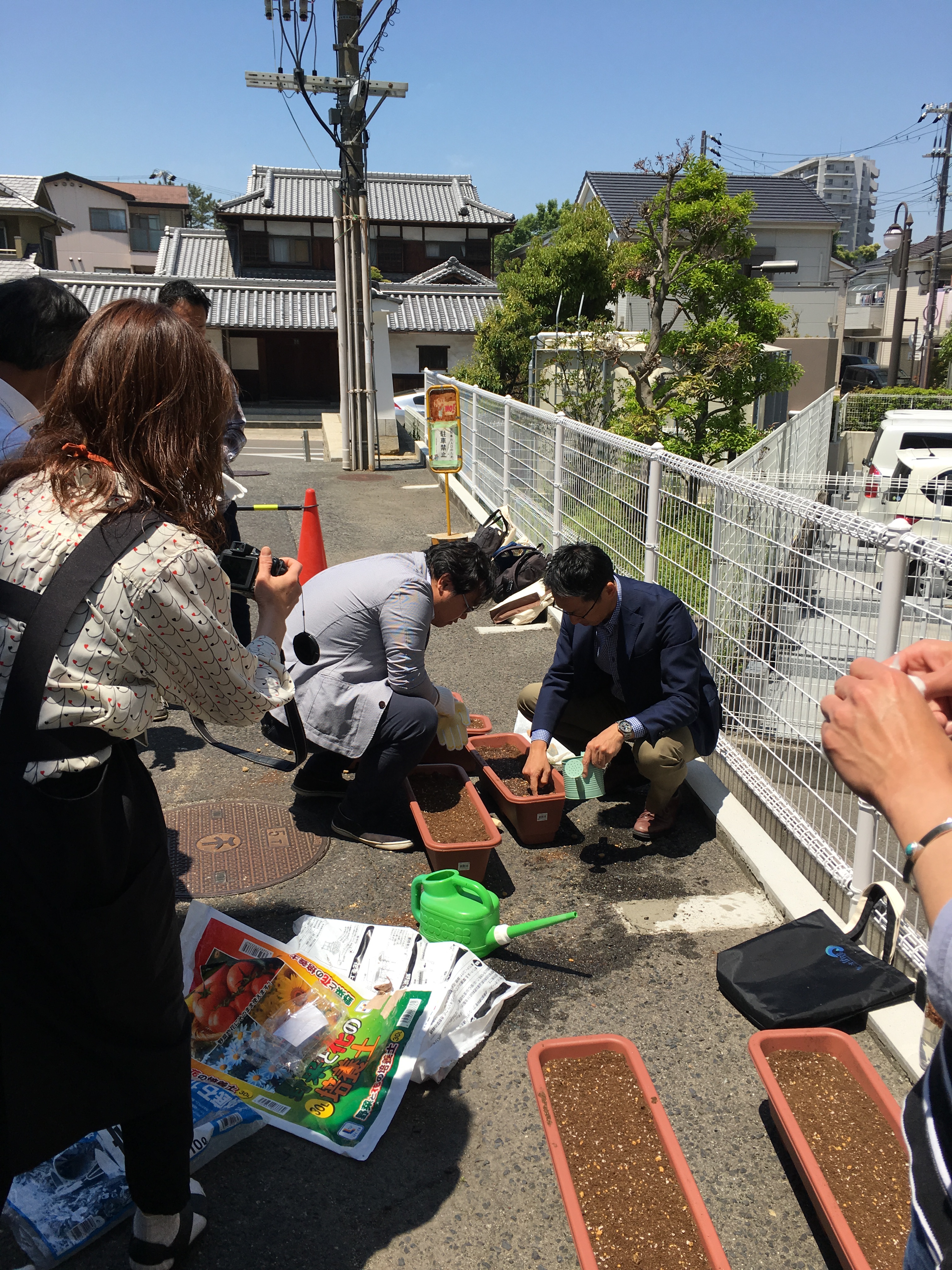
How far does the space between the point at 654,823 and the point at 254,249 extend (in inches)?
1266

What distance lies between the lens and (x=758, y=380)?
12.9 m

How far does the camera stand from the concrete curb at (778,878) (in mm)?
2428

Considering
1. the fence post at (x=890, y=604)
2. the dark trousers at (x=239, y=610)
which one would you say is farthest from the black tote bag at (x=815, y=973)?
the dark trousers at (x=239, y=610)

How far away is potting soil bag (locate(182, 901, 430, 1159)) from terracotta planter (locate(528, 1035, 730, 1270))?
343 mm

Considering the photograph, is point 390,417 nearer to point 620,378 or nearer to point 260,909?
point 620,378

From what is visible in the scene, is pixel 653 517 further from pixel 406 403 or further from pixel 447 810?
pixel 406 403

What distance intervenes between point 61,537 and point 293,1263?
158cm

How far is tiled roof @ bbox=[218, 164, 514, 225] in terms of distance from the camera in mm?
30922

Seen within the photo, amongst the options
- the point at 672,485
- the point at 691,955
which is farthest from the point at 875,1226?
the point at 672,485

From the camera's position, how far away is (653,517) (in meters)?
4.55

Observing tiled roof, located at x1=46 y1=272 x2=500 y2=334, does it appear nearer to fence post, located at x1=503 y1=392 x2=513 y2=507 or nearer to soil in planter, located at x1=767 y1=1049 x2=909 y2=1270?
fence post, located at x1=503 y1=392 x2=513 y2=507

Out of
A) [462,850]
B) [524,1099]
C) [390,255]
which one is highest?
[390,255]

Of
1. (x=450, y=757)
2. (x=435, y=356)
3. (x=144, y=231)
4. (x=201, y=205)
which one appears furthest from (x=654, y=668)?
(x=201, y=205)

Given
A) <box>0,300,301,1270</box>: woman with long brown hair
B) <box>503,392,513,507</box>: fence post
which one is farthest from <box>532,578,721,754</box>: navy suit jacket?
<box>503,392,513,507</box>: fence post
